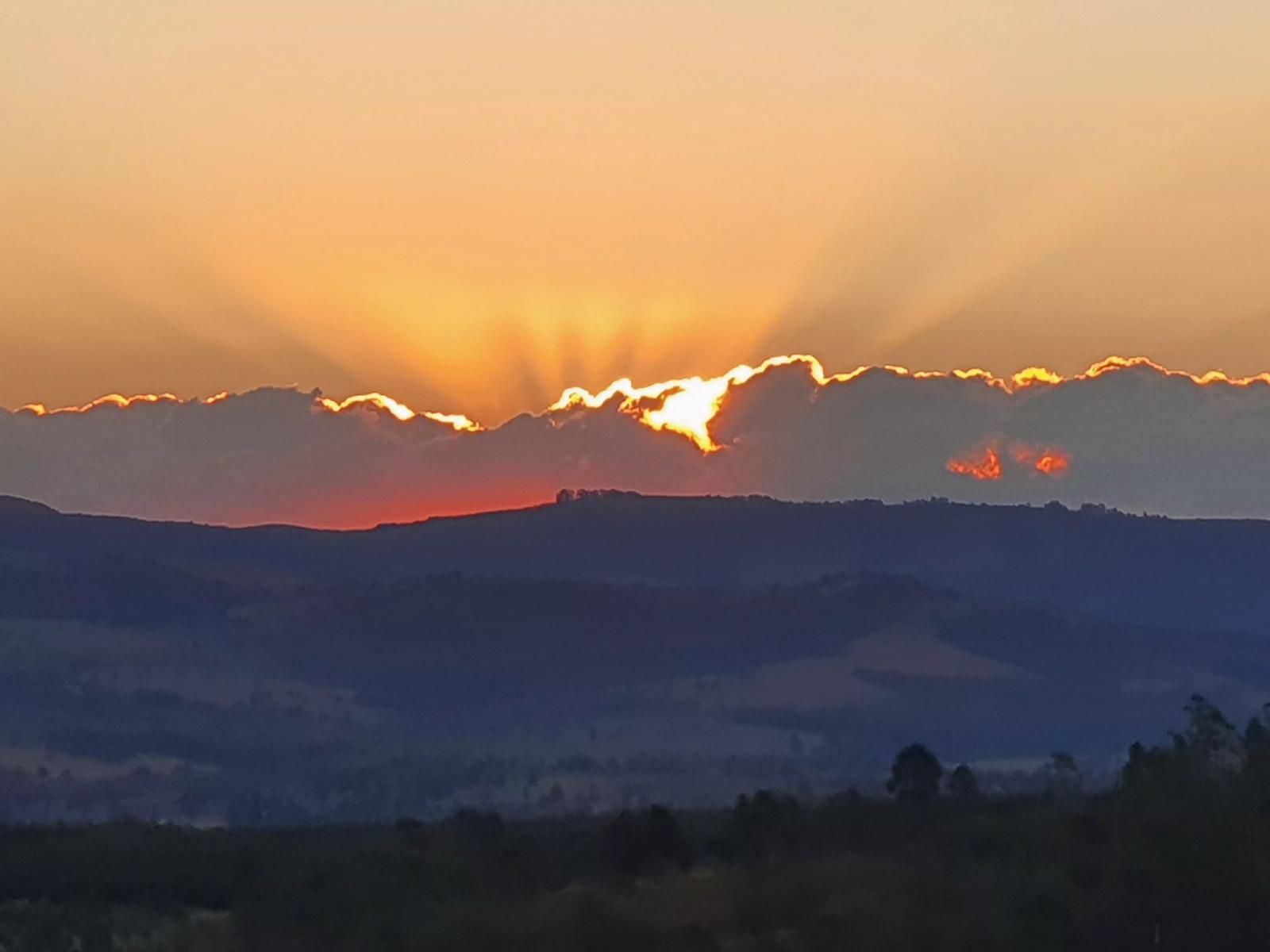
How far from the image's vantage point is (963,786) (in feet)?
261

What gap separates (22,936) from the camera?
47.8 metres

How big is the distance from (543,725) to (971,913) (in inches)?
6112

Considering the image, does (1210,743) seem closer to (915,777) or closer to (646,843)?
(646,843)

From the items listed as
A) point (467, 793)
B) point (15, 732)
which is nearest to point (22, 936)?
point (467, 793)

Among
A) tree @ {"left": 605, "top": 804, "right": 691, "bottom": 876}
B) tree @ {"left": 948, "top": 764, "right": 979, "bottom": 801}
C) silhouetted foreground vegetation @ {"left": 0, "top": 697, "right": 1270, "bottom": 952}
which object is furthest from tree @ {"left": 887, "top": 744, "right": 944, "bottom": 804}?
tree @ {"left": 605, "top": 804, "right": 691, "bottom": 876}

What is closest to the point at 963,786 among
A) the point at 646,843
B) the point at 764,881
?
the point at 646,843

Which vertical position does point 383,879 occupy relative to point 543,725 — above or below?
below

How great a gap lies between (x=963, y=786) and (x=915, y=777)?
1.87 metres

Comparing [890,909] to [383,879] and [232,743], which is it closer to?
[383,879]

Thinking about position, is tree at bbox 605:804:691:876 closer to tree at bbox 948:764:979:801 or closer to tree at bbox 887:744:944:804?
tree at bbox 887:744:944:804

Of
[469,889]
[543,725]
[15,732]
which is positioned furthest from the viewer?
[543,725]

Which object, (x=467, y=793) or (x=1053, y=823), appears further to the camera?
(x=467, y=793)

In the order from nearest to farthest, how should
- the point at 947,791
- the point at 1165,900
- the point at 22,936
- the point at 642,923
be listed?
the point at 1165,900 < the point at 642,923 < the point at 22,936 < the point at 947,791

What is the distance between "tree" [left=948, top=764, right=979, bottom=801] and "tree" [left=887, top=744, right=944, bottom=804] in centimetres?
46
